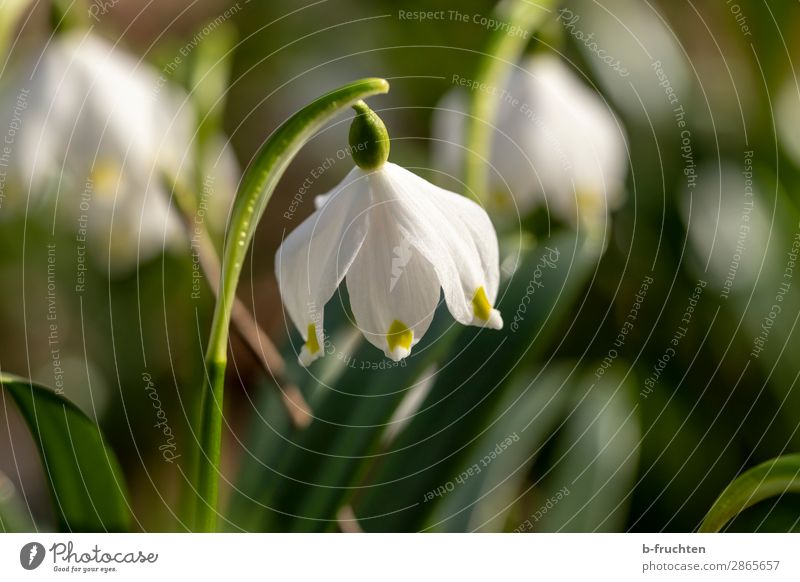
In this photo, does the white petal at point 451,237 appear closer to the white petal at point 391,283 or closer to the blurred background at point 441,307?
the white petal at point 391,283

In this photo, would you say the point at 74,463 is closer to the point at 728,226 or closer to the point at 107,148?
the point at 107,148

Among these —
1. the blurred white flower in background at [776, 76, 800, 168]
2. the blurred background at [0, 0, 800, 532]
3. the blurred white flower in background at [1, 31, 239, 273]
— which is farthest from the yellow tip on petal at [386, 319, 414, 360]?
the blurred white flower in background at [776, 76, 800, 168]

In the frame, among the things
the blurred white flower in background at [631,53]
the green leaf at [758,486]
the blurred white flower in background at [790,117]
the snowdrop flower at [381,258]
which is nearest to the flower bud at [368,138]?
the snowdrop flower at [381,258]

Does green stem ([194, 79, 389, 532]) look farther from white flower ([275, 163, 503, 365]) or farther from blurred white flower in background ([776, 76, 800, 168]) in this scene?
blurred white flower in background ([776, 76, 800, 168])

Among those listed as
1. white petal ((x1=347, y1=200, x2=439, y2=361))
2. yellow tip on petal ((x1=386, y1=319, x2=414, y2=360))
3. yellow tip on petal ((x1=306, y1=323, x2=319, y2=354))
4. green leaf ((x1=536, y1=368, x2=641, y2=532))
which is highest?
white petal ((x1=347, y1=200, x2=439, y2=361))

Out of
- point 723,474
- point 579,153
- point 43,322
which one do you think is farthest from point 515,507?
point 43,322

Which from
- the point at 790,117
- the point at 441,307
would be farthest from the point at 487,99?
the point at 790,117
